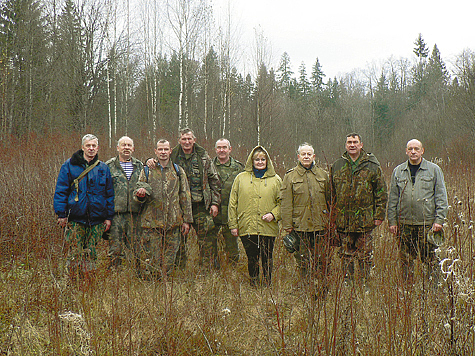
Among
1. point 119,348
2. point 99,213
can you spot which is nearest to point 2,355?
point 119,348

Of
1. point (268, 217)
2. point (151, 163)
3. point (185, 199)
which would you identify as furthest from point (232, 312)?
point (151, 163)

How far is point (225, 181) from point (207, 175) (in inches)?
15.9

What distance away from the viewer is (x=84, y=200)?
392 centimetres

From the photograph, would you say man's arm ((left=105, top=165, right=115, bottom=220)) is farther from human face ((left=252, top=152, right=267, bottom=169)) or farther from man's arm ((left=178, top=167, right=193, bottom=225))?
human face ((left=252, top=152, right=267, bottom=169))

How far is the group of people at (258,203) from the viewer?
390cm

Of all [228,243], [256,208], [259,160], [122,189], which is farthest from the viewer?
[228,243]

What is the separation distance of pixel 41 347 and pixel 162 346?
3.46 ft

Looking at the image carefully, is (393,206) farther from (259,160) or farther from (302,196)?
(259,160)

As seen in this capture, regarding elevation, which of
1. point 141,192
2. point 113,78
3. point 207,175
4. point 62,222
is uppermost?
point 113,78

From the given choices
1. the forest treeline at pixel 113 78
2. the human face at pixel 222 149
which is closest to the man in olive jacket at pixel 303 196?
the human face at pixel 222 149

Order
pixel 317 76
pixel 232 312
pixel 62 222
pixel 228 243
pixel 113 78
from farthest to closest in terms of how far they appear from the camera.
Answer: pixel 317 76, pixel 113 78, pixel 228 243, pixel 62 222, pixel 232 312

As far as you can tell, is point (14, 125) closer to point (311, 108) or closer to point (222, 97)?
point (222, 97)

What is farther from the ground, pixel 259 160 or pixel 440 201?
pixel 259 160

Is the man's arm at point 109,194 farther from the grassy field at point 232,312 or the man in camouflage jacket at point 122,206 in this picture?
the grassy field at point 232,312
